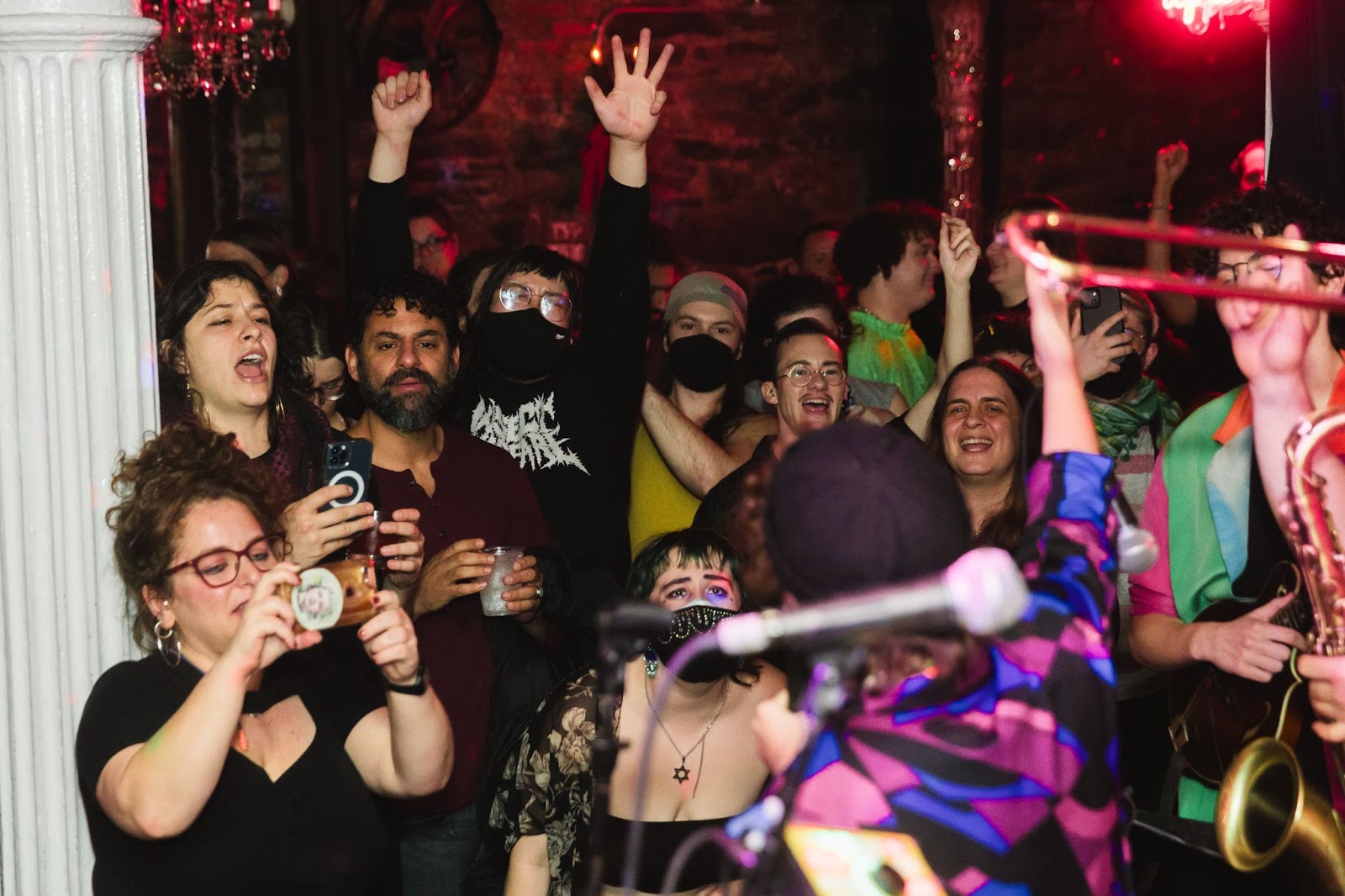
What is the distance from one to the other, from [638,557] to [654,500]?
1.09 m

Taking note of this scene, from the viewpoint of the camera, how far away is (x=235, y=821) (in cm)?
227

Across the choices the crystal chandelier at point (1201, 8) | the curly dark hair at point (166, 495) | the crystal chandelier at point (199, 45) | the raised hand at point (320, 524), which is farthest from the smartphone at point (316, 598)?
the crystal chandelier at point (199, 45)

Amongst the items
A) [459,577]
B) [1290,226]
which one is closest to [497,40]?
[459,577]

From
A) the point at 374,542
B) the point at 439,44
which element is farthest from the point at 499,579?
the point at 439,44

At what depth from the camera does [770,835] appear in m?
1.45

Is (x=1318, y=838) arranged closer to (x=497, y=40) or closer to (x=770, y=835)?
(x=770, y=835)

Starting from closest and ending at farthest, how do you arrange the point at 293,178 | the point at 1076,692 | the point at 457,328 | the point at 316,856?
the point at 1076,692
the point at 316,856
the point at 457,328
the point at 293,178

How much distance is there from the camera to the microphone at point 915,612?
1263 millimetres

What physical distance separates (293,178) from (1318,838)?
283 inches

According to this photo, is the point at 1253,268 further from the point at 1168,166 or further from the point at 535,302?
the point at 1168,166

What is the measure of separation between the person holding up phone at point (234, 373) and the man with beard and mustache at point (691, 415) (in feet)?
3.72

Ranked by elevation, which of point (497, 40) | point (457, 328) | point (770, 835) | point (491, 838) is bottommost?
point (491, 838)

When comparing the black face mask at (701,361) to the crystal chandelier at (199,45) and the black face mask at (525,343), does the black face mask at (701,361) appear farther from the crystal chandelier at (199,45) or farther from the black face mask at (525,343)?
the crystal chandelier at (199,45)

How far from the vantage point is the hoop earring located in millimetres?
2361
